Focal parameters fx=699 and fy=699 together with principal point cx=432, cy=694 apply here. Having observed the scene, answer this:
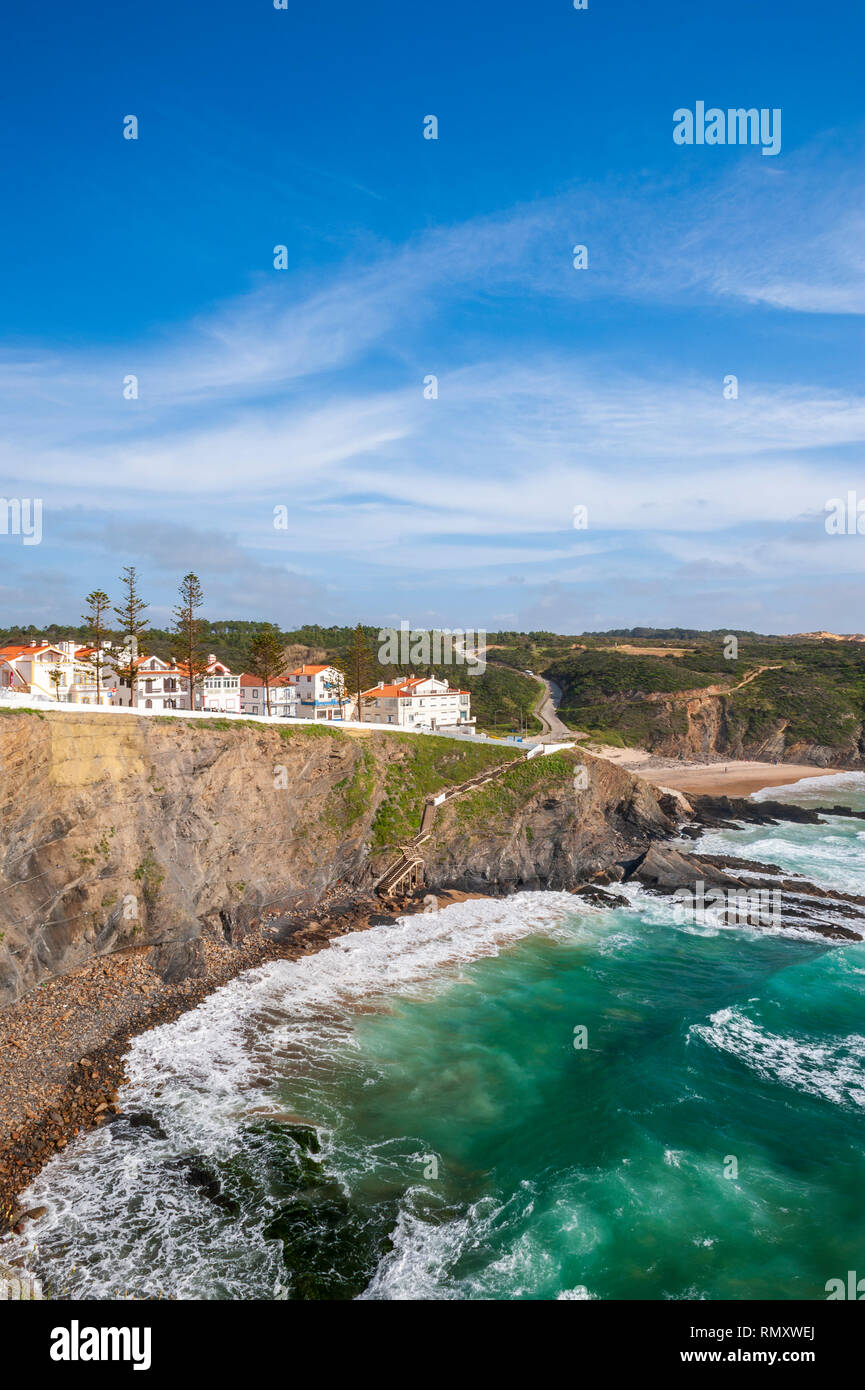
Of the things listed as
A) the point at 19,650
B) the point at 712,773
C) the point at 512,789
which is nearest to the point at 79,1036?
the point at 512,789

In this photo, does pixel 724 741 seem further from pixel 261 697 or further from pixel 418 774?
pixel 261 697

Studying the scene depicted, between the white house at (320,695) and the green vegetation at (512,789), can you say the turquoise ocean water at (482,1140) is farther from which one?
the white house at (320,695)

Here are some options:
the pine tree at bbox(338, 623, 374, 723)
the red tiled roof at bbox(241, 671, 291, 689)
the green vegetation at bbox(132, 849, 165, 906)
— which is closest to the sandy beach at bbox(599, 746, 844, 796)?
the pine tree at bbox(338, 623, 374, 723)

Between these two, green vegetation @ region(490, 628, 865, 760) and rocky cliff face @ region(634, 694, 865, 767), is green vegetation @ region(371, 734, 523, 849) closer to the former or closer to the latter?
green vegetation @ region(490, 628, 865, 760)

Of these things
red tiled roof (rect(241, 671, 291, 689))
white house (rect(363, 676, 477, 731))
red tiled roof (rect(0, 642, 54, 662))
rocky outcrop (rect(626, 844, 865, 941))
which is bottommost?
rocky outcrop (rect(626, 844, 865, 941))

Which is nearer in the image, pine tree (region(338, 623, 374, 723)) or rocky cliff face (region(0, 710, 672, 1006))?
rocky cliff face (region(0, 710, 672, 1006))

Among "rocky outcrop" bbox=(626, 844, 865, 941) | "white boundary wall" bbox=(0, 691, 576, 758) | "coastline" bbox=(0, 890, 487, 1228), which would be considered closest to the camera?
"coastline" bbox=(0, 890, 487, 1228)
